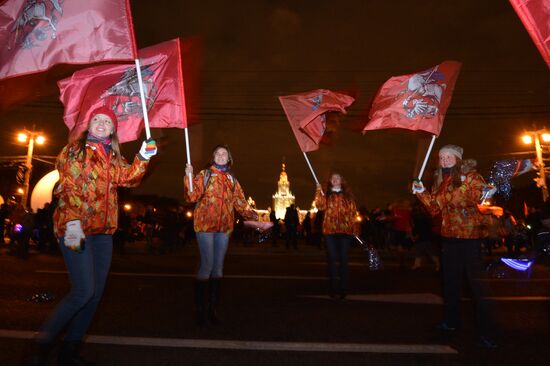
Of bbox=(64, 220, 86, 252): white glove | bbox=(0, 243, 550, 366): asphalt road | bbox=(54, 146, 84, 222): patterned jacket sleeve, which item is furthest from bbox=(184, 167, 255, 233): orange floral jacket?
bbox=(64, 220, 86, 252): white glove

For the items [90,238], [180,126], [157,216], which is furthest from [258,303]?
[157,216]

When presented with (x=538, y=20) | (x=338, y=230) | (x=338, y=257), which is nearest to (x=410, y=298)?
(x=338, y=257)

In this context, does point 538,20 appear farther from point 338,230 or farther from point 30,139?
point 30,139

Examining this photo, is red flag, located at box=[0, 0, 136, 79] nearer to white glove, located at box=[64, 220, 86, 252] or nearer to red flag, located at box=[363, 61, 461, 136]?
white glove, located at box=[64, 220, 86, 252]

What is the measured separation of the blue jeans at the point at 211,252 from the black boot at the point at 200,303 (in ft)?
0.27

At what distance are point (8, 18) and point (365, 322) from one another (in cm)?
484

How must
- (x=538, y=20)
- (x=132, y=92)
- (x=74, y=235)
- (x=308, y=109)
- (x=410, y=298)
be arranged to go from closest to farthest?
(x=74, y=235), (x=538, y=20), (x=132, y=92), (x=410, y=298), (x=308, y=109)

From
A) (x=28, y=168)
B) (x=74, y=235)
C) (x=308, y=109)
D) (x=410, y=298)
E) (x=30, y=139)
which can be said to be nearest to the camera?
(x=74, y=235)

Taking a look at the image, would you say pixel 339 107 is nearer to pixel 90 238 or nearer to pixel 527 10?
pixel 527 10

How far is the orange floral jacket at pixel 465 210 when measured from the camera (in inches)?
185

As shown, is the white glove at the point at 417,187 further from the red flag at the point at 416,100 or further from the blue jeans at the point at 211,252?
the blue jeans at the point at 211,252

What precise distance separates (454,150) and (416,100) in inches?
98.4

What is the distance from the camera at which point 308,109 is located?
8.73 m

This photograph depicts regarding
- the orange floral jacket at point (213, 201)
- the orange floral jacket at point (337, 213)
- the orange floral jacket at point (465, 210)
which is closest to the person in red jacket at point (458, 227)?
the orange floral jacket at point (465, 210)
